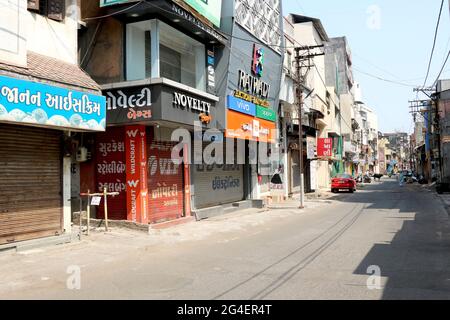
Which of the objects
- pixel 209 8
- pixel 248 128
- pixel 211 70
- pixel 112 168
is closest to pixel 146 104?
pixel 112 168

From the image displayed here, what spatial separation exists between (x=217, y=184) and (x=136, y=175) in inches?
257

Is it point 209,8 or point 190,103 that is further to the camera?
point 209,8

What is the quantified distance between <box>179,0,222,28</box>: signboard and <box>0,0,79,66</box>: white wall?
4202 millimetres

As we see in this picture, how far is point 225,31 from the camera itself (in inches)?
704

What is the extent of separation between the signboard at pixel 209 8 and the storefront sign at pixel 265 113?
571cm

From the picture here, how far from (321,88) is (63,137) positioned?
34.1 meters

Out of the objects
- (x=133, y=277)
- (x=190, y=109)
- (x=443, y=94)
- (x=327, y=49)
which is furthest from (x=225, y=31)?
(x=327, y=49)

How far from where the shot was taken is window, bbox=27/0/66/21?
429 inches

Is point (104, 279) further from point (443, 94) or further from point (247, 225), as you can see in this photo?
point (443, 94)

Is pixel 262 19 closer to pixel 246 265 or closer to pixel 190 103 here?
pixel 190 103

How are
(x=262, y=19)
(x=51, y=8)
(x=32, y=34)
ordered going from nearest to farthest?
1. (x=32, y=34)
2. (x=51, y=8)
3. (x=262, y=19)

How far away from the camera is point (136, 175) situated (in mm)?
14172

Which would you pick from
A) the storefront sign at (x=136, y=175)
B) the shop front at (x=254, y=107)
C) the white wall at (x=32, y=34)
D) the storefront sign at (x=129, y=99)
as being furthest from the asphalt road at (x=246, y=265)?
the shop front at (x=254, y=107)

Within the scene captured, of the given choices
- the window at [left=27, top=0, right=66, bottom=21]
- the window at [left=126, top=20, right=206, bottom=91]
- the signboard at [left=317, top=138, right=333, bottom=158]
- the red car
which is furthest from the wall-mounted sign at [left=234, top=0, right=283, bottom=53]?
the red car
